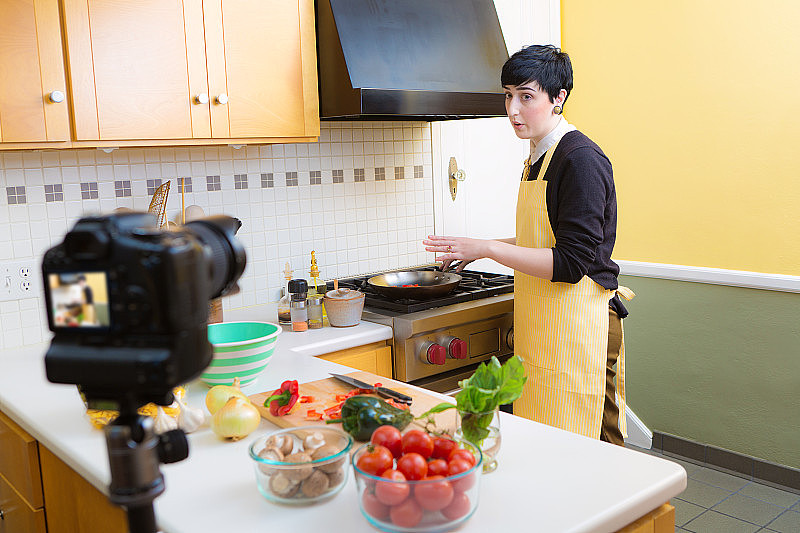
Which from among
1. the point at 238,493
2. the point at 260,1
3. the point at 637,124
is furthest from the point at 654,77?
the point at 238,493

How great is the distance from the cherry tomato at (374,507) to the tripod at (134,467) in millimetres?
373

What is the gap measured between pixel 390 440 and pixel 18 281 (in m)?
1.67

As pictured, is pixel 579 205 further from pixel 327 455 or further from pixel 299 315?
pixel 327 455

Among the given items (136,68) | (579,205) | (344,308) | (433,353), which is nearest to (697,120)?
(579,205)

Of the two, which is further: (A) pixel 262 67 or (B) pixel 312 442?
Result: (A) pixel 262 67

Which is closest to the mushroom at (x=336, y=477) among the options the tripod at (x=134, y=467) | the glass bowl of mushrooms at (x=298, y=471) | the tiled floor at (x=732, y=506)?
the glass bowl of mushrooms at (x=298, y=471)

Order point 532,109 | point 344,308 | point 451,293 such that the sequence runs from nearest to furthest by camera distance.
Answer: point 532,109 < point 344,308 < point 451,293

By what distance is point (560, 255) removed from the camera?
2.10 metres

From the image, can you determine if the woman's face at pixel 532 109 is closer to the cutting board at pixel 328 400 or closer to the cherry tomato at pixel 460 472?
the cutting board at pixel 328 400

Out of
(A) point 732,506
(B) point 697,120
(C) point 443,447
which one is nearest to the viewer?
(C) point 443,447

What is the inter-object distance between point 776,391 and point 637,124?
1.38 meters

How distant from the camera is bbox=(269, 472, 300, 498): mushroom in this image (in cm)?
119

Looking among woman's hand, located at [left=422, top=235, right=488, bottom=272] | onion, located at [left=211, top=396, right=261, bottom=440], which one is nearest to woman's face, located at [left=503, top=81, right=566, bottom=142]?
woman's hand, located at [left=422, top=235, right=488, bottom=272]

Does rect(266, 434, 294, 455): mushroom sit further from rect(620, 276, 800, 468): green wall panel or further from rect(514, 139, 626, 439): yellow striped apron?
rect(620, 276, 800, 468): green wall panel
